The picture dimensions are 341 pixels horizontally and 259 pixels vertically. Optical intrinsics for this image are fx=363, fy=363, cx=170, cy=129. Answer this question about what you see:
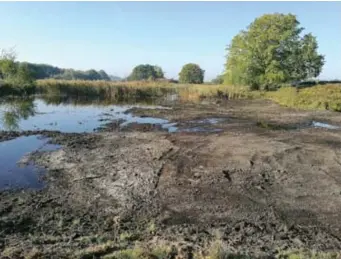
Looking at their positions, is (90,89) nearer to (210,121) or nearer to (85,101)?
(85,101)

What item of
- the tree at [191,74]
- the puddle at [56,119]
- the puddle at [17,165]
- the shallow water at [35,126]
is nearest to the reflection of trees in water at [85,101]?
the shallow water at [35,126]

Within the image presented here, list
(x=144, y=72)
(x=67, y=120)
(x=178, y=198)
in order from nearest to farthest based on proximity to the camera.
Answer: (x=178, y=198) → (x=67, y=120) → (x=144, y=72)

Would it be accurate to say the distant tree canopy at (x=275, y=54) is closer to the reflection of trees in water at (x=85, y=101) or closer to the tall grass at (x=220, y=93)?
the tall grass at (x=220, y=93)

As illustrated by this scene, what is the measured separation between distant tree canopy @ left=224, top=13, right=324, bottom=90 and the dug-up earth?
77.8 feet

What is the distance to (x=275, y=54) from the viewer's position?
36500 mm

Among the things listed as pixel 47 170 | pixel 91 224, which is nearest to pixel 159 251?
pixel 91 224

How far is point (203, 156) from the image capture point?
11.1 m

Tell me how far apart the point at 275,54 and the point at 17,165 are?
104 ft

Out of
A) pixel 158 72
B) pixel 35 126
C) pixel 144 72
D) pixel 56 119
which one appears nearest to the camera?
pixel 35 126

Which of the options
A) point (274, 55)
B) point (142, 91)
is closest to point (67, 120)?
point (142, 91)

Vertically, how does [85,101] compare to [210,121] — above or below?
below

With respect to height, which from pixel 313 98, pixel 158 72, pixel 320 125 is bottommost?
pixel 320 125

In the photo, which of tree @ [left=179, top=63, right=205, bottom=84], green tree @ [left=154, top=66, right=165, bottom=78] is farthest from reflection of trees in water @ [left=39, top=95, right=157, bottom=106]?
green tree @ [left=154, top=66, right=165, bottom=78]

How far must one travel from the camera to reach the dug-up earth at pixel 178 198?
539 centimetres
